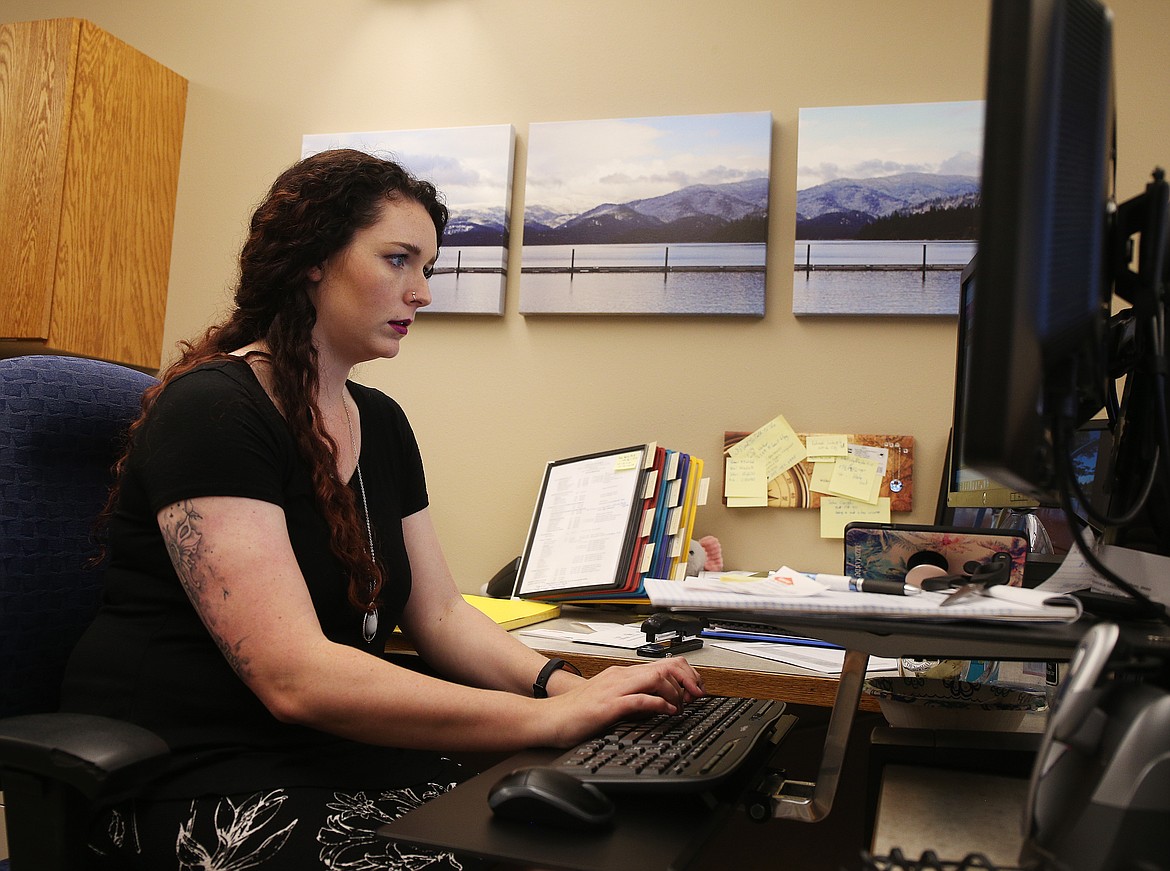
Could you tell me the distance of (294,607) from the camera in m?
0.92

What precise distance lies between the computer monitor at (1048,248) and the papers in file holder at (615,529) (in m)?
1.01

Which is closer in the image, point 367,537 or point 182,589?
point 182,589

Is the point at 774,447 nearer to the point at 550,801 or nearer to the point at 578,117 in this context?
the point at 578,117

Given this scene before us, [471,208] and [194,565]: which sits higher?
[471,208]

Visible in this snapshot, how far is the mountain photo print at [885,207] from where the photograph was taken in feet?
5.91

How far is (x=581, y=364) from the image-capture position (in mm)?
1988

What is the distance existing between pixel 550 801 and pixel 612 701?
28 cm

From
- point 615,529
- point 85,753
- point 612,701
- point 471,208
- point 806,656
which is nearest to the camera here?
point 85,753

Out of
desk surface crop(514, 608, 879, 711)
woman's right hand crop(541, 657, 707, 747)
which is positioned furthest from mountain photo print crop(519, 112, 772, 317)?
woman's right hand crop(541, 657, 707, 747)

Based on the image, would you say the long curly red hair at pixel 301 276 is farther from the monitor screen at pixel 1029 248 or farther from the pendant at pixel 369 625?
the monitor screen at pixel 1029 248

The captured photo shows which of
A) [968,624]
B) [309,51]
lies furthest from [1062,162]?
[309,51]

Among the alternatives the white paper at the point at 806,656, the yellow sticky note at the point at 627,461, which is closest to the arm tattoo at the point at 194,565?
the white paper at the point at 806,656

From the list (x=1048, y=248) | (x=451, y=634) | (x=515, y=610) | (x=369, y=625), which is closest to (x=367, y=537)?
(x=369, y=625)

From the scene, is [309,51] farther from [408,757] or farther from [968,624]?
[968,624]
